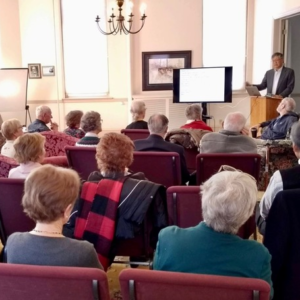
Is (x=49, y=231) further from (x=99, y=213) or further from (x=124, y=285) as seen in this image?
(x=99, y=213)

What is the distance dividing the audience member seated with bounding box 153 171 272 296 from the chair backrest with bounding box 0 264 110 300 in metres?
0.32

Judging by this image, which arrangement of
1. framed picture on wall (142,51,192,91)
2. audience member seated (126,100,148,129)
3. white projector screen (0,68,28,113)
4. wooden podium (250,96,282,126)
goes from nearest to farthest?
audience member seated (126,100,148,129) → wooden podium (250,96,282,126) → white projector screen (0,68,28,113) → framed picture on wall (142,51,192,91)

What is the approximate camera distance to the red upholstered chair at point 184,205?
2.20m

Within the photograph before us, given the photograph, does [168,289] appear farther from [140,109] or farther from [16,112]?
[16,112]

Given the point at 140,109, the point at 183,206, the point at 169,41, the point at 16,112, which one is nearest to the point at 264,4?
the point at 169,41

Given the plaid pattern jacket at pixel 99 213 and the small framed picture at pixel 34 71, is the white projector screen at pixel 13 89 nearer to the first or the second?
the small framed picture at pixel 34 71

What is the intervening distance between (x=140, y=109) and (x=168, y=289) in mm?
3956

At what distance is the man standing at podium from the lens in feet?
23.0

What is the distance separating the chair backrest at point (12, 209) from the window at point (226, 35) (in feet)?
21.6

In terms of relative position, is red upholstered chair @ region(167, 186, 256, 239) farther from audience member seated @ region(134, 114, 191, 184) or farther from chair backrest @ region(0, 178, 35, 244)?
audience member seated @ region(134, 114, 191, 184)

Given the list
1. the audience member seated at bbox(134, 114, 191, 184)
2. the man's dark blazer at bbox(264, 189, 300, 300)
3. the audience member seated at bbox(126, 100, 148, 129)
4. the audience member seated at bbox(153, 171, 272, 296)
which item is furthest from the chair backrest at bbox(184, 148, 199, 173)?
the audience member seated at bbox(153, 171, 272, 296)

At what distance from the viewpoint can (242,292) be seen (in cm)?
113

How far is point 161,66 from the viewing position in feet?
27.4

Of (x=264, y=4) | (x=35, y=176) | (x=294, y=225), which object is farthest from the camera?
(x=264, y=4)
